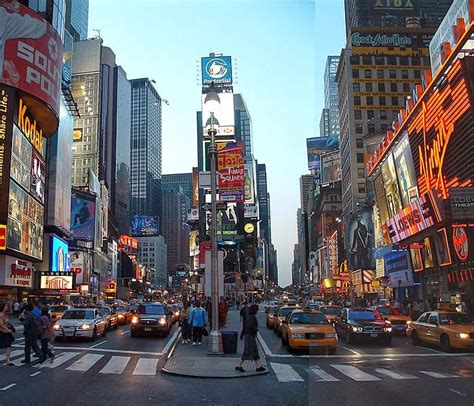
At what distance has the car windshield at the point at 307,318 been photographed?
2017 cm

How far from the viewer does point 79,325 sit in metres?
22.5

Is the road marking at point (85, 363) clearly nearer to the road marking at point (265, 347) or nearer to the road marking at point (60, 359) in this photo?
the road marking at point (60, 359)

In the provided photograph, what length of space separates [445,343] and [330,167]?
5368 inches

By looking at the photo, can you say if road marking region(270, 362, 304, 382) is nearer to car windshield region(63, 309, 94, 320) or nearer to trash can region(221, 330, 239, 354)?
trash can region(221, 330, 239, 354)

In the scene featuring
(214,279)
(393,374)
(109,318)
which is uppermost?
(214,279)

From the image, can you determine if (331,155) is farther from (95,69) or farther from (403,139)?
(403,139)

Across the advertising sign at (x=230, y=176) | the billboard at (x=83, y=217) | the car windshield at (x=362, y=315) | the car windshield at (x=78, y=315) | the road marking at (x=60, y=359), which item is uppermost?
the billboard at (x=83, y=217)

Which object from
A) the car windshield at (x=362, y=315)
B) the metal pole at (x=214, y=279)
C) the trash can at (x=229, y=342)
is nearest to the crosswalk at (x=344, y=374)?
the trash can at (x=229, y=342)

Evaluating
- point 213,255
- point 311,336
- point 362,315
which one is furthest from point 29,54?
point 311,336

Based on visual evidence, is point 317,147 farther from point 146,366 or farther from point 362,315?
point 146,366

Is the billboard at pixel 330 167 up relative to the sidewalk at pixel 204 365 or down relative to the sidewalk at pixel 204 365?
up

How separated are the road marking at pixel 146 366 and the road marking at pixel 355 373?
197 inches

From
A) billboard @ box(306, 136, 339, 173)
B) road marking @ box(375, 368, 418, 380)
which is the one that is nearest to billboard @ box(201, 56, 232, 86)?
road marking @ box(375, 368, 418, 380)

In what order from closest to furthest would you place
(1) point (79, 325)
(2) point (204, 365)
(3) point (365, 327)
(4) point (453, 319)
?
1. (2) point (204, 365)
2. (4) point (453, 319)
3. (3) point (365, 327)
4. (1) point (79, 325)
